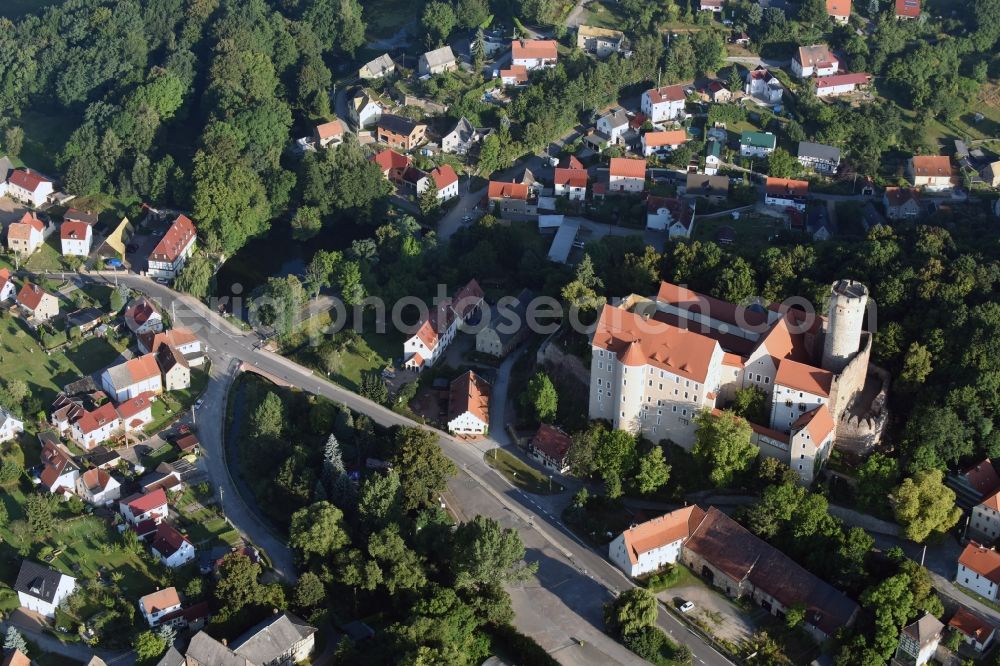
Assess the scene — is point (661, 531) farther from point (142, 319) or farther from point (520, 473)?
point (142, 319)

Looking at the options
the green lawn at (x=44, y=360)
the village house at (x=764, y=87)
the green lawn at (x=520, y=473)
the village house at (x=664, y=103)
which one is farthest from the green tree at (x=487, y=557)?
the village house at (x=764, y=87)

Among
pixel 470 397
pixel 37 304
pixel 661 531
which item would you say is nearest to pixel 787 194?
pixel 470 397

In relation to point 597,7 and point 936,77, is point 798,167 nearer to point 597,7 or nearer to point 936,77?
point 936,77

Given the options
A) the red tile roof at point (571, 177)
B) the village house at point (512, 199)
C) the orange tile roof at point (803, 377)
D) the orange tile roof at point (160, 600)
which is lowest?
the orange tile roof at point (160, 600)

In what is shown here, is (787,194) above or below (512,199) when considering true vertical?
above

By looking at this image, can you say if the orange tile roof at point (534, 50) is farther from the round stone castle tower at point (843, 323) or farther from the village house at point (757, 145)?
the round stone castle tower at point (843, 323)

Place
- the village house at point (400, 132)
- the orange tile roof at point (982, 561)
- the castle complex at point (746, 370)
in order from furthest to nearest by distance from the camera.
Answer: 1. the village house at point (400, 132)
2. the castle complex at point (746, 370)
3. the orange tile roof at point (982, 561)

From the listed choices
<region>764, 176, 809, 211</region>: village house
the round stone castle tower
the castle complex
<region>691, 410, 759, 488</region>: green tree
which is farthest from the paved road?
<region>764, 176, 809, 211</region>: village house
